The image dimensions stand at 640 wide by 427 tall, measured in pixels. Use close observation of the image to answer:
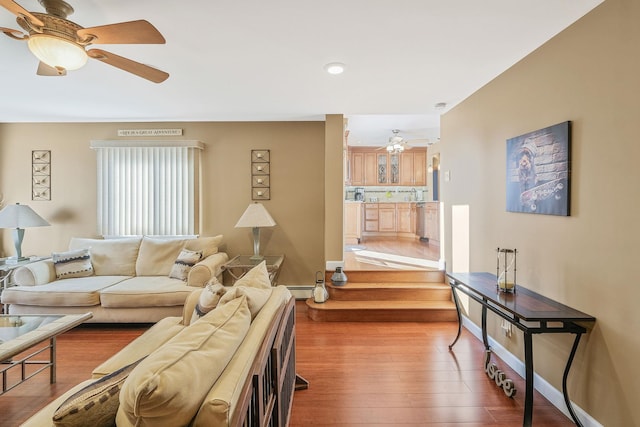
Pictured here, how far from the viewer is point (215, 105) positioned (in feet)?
12.6

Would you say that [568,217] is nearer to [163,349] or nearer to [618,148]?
[618,148]

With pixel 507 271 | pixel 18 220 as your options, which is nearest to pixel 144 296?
pixel 18 220

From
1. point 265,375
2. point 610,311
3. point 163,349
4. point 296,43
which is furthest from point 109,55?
point 610,311

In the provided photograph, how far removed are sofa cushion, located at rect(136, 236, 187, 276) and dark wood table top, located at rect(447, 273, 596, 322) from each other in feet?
10.6

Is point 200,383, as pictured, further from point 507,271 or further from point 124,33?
point 507,271

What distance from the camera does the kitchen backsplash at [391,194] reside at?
8.47 meters

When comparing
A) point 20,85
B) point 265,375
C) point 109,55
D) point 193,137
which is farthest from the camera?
point 193,137

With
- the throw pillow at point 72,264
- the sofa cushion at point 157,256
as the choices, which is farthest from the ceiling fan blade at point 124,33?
the throw pillow at point 72,264

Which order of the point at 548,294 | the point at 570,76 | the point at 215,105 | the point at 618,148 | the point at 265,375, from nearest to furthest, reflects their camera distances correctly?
the point at 265,375, the point at 618,148, the point at 570,76, the point at 548,294, the point at 215,105

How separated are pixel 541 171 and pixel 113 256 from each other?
4.55 m

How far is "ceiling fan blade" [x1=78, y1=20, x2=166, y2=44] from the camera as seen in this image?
1658 millimetres

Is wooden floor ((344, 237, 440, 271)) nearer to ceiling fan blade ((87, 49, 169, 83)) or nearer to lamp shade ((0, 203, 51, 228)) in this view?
ceiling fan blade ((87, 49, 169, 83))

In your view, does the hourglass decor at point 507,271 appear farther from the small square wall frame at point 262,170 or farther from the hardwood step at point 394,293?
the small square wall frame at point 262,170

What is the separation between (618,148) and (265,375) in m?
2.18
